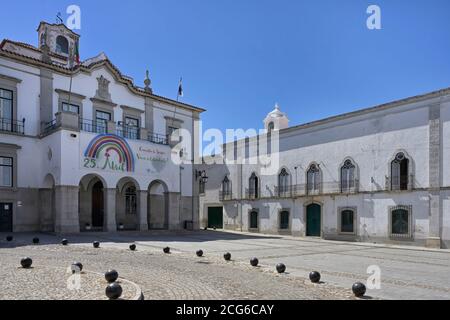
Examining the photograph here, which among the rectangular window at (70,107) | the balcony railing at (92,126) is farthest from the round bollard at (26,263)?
the rectangular window at (70,107)

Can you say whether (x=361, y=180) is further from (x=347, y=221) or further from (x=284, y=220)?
(x=284, y=220)

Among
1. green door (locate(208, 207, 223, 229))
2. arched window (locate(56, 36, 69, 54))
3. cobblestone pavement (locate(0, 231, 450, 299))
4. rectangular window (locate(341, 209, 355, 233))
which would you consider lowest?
green door (locate(208, 207, 223, 229))

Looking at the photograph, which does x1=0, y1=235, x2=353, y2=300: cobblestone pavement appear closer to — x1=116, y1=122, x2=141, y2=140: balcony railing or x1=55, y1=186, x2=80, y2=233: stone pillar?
x1=55, y1=186, x2=80, y2=233: stone pillar

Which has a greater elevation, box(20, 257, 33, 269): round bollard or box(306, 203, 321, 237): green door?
box(20, 257, 33, 269): round bollard

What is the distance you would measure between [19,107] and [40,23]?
1146 cm

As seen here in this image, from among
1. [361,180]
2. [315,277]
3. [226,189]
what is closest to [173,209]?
[226,189]

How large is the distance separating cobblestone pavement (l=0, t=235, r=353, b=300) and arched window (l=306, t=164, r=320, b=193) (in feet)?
57.1

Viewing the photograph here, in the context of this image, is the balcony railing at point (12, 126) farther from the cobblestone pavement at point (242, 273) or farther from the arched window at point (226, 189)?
the arched window at point (226, 189)

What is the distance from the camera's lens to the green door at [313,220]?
30891 millimetres

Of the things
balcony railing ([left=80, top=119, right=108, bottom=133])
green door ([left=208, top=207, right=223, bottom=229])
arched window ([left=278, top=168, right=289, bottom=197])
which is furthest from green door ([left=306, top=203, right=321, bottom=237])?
balcony railing ([left=80, top=119, right=108, bottom=133])

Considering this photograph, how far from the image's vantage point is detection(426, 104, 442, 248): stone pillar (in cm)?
2395

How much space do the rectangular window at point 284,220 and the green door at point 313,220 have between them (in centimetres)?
194

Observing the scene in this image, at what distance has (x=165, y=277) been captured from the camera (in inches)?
399
